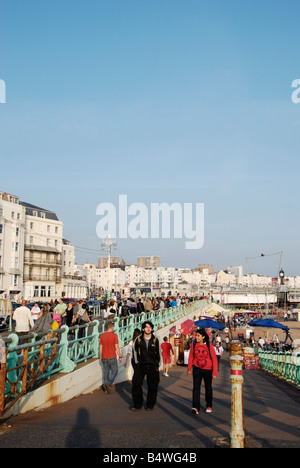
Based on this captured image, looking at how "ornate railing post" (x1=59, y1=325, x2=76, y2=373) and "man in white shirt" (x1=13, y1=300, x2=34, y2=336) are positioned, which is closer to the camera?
"ornate railing post" (x1=59, y1=325, x2=76, y2=373)

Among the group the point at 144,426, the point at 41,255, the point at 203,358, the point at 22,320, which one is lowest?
the point at 144,426

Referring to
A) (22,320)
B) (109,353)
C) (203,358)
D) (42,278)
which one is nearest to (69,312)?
(22,320)

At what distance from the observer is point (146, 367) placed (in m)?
7.84

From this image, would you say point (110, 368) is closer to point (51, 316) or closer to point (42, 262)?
point (51, 316)

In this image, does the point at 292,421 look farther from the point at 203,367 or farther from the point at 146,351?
the point at 146,351

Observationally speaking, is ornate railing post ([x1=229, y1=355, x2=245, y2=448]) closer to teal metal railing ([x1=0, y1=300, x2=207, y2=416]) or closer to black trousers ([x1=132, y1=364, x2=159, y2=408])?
black trousers ([x1=132, y1=364, x2=159, y2=408])

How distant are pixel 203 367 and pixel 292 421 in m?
1.66

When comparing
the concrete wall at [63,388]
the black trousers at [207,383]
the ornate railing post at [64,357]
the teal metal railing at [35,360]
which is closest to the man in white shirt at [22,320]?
the teal metal railing at [35,360]

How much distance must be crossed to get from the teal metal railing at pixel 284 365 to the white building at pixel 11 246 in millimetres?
39158

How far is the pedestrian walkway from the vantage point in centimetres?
536

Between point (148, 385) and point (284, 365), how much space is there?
8919 millimetres

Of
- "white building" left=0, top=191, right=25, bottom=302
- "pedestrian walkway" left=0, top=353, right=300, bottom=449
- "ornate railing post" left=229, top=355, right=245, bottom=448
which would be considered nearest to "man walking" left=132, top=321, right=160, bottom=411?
"pedestrian walkway" left=0, top=353, right=300, bottom=449

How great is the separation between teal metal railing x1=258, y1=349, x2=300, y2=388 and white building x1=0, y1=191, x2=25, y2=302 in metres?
39.2
